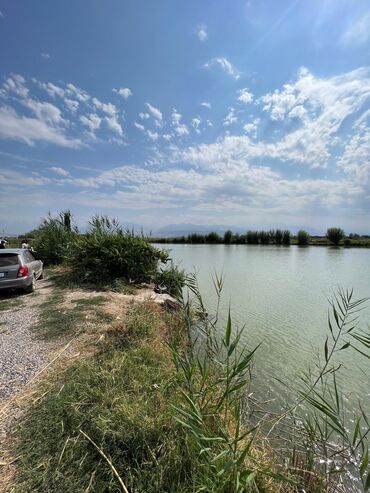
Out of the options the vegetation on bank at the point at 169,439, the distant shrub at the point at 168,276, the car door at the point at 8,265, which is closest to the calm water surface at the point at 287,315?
the distant shrub at the point at 168,276

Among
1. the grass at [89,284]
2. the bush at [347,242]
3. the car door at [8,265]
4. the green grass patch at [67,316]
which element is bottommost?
the green grass patch at [67,316]

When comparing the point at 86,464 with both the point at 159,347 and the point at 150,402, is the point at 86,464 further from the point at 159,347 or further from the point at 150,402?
the point at 159,347

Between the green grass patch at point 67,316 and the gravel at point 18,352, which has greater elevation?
the green grass patch at point 67,316

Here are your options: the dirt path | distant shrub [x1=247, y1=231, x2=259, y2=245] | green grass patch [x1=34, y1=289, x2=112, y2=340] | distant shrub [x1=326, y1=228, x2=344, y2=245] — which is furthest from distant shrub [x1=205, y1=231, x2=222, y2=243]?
green grass patch [x1=34, y1=289, x2=112, y2=340]

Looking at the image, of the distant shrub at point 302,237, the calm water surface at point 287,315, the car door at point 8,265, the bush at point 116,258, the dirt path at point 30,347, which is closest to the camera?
the dirt path at point 30,347

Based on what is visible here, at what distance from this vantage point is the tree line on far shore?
52.1 m

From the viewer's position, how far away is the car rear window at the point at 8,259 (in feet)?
26.0

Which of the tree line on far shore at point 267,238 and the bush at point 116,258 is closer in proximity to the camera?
the bush at point 116,258

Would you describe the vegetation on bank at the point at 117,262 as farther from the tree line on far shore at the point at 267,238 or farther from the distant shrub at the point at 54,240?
the tree line on far shore at the point at 267,238

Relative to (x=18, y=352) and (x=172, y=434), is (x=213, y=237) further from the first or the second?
(x=172, y=434)

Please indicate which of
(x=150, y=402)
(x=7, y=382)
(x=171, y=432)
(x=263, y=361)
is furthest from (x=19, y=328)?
(x=263, y=361)

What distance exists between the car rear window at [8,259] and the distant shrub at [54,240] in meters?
5.36

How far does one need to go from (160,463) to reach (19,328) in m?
4.53

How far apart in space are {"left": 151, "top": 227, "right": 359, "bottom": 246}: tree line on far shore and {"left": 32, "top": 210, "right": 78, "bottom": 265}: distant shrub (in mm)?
38187
